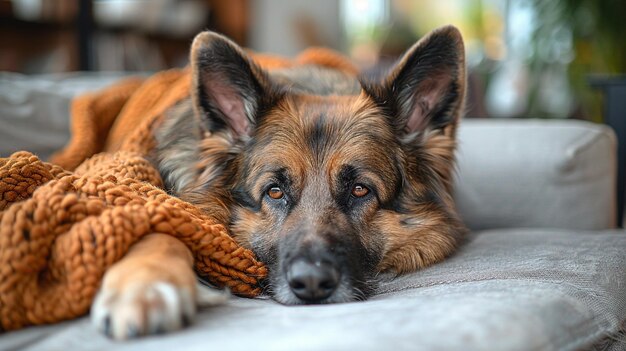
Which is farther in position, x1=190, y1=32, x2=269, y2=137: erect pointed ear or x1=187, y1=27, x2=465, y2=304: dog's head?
x1=190, y1=32, x2=269, y2=137: erect pointed ear

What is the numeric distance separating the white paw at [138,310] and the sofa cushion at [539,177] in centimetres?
169

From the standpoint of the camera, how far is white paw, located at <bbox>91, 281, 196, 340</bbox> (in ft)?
3.54

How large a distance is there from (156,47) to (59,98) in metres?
3.62

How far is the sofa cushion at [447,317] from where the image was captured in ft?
3.51

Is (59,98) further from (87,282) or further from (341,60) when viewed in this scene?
(87,282)

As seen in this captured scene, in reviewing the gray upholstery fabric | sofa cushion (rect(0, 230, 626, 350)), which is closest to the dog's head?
sofa cushion (rect(0, 230, 626, 350))

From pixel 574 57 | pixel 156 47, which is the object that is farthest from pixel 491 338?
pixel 156 47

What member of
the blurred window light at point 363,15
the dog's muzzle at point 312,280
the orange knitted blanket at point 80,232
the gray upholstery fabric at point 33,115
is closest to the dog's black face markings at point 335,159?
the dog's muzzle at point 312,280

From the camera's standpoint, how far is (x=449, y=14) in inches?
404

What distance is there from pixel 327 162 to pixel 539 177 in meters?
1.13

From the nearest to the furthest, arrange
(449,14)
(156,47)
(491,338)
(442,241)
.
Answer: (491,338), (442,241), (156,47), (449,14)

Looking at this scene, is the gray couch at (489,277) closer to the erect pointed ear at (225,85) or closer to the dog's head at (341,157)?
the dog's head at (341,157)

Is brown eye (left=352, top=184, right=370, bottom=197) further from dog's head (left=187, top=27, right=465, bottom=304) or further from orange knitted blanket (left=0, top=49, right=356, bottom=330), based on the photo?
orange knitted blanket (left=0, top=49, right=356, bottom=330)

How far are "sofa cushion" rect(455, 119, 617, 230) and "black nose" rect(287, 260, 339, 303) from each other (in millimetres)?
1175
